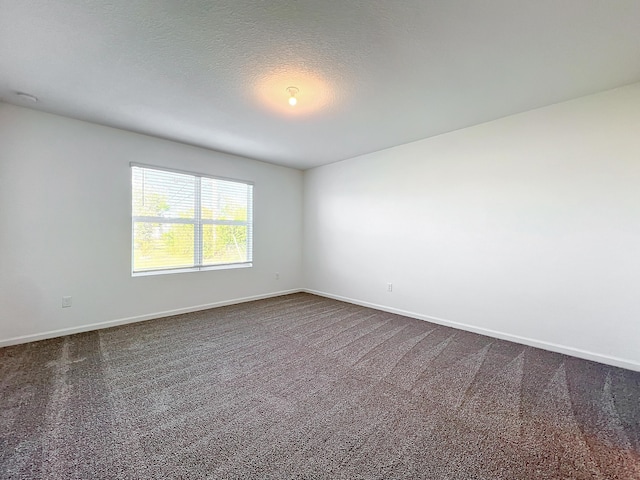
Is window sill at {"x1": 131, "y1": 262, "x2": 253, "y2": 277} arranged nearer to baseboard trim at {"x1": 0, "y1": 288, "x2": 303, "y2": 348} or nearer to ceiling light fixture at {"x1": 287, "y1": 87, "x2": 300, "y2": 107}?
baseboard trim at {"x1": 0, "y1": 288, "x2": 303, "y2": 348}

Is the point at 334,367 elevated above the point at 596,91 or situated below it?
below

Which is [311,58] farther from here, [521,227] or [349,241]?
[349,241]

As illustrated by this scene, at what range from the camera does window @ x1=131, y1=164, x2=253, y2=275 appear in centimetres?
372

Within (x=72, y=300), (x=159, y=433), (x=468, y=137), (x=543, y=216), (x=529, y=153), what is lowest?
(x=159, y=433)

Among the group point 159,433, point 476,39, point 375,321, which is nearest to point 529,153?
point 476,39

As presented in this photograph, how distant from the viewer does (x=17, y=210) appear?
290 cm

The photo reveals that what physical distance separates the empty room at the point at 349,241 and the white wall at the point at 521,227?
0.07 feet

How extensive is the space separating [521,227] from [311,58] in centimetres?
282

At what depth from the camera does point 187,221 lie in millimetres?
4105

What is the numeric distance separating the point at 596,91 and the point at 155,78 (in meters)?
4.04


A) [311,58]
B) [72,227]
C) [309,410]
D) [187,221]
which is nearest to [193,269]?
[187,221]

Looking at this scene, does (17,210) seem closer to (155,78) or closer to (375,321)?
(155,78)

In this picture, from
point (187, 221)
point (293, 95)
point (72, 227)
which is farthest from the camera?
point (187, 221)

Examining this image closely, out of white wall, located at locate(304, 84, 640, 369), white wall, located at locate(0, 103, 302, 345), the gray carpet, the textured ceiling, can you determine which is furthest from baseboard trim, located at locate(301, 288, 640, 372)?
white wall, located at locate(0, 103, 302, 345)
